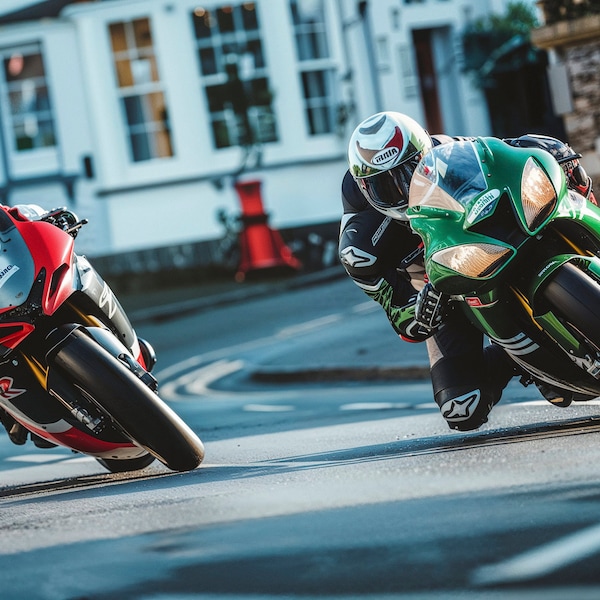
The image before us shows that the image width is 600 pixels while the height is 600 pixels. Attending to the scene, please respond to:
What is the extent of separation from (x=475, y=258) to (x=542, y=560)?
2129 mm

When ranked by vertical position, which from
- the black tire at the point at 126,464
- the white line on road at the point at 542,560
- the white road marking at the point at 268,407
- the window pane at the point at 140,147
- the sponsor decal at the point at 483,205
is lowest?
the white road marking at the point at 268,407

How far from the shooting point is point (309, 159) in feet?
101

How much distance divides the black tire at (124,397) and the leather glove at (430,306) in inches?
42.1

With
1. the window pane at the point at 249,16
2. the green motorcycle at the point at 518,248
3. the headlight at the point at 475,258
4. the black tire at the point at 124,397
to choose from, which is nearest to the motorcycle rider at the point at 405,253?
the green motorcycle at the point at 518,248

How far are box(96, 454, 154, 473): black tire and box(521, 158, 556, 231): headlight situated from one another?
2.38m

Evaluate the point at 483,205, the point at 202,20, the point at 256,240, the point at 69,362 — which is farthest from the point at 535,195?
the point at 202,20

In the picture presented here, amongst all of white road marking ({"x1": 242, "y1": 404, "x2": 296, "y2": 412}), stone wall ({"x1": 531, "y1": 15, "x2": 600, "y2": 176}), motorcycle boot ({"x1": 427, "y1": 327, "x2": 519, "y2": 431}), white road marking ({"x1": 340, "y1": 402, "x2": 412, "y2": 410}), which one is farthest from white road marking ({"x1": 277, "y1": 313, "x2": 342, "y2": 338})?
motorcycle boot ({"x1": 427, "y1": 327, "x2": 519, "y2": 431})

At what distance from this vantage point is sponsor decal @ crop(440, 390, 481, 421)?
6773 mm

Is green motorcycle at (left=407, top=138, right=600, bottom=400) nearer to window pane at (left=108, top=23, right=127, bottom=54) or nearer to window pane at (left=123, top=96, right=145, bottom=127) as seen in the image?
window pane at (left=123, top=96, right=145, bottom=127)

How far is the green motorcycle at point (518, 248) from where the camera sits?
561 centimetres

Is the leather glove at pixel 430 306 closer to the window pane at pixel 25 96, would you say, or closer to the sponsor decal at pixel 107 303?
the sponsor decal at pixel 107 303

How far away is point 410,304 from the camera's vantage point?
262 inches

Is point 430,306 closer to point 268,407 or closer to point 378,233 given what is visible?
point 378,233

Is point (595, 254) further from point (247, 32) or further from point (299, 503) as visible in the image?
point (247, 32)
